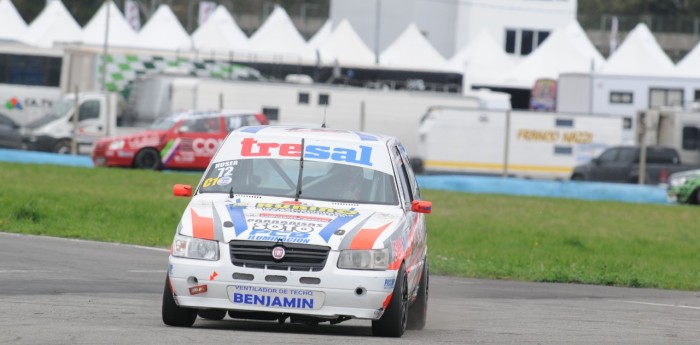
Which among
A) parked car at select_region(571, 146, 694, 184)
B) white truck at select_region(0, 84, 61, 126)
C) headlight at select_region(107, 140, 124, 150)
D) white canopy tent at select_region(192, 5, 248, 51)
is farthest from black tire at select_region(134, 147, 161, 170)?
white canopy tent at select_region(192, 5, 248, 51)

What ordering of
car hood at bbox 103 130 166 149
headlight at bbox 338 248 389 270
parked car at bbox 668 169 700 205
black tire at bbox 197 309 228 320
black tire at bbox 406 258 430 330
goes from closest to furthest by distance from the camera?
headlight at bbox 338 248 389 270 < black tire at bbox 197 309 228 320 < black tire at bbox 406 258 430 330 < parked car at bbox 668 169 700 205 < car hood at bbox 103 130 166 149

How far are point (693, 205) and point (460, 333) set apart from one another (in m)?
21.7

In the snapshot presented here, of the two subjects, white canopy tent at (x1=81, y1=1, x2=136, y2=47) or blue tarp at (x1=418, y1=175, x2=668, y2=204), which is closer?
blue tarp at (x1=418, y1=175, x2=668, y2=204)

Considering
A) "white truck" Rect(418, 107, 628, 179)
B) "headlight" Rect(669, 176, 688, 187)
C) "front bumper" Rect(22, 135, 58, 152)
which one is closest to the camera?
"headlight" Rect(669, 176, 688, 187)

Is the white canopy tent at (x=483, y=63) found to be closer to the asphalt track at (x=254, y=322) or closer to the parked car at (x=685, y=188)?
the parked car at (x=685, y=188)

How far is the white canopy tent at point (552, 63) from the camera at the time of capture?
55.6 metres

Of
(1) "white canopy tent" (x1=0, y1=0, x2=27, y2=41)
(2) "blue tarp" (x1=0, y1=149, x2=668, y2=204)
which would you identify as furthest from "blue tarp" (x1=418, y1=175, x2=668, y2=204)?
(1) "white canopy tent" (x1=0, y1=0, x2=27, y2=41)

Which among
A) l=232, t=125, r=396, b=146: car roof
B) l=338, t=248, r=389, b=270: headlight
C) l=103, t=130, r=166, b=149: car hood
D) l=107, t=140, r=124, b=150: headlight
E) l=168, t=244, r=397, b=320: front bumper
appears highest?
→ l=232, t=125, r=396, b=146: car roof

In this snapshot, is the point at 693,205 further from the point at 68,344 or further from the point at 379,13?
the point at 379,13

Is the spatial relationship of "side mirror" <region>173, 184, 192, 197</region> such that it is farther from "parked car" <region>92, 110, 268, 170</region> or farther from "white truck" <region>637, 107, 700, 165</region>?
"white truck" <region>637, 107, 700, 165</region>

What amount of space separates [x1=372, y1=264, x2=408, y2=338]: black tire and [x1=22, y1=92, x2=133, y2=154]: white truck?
29153 millimetres

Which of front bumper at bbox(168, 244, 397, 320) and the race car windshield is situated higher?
the race car windshield

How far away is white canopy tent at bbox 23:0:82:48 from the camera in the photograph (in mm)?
58000

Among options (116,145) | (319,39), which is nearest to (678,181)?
(116,145)
